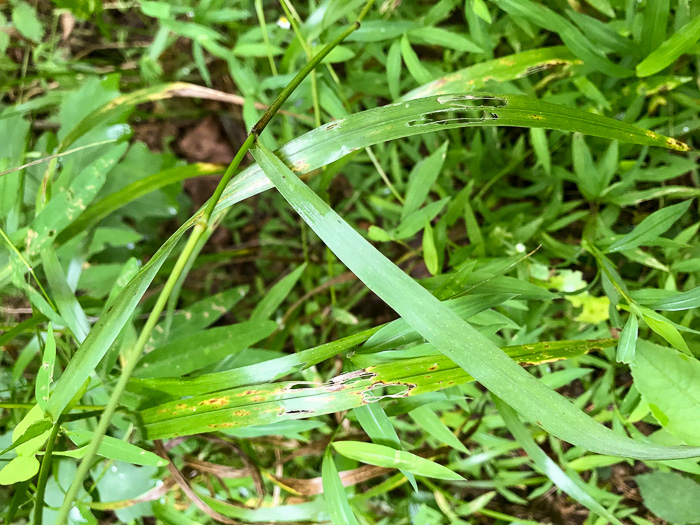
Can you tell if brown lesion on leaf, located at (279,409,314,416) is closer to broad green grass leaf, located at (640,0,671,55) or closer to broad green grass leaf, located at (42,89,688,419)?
broad green grass leaf, located at (42,89,688,419)

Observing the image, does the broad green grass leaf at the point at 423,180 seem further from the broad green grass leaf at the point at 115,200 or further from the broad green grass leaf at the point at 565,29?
the broad green grass leaf at the point at 115,200

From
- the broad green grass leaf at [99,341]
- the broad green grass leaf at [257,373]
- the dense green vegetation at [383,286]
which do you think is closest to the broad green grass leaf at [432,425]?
the dense green vegetation at [383,286]

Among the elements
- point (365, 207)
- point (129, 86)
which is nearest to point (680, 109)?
point (365, 207)

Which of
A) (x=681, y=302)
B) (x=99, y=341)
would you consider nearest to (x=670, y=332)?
(x=681, y=302)

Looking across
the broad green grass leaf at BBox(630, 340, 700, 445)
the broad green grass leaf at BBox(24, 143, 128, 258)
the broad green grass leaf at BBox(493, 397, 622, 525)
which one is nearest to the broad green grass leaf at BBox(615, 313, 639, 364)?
the broad green grass leaf at BBox(630, 340, 700, 445)

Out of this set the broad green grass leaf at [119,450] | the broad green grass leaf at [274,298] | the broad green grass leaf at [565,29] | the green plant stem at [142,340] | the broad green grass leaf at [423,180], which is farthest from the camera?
the broad green grass leaf at [274,298]
